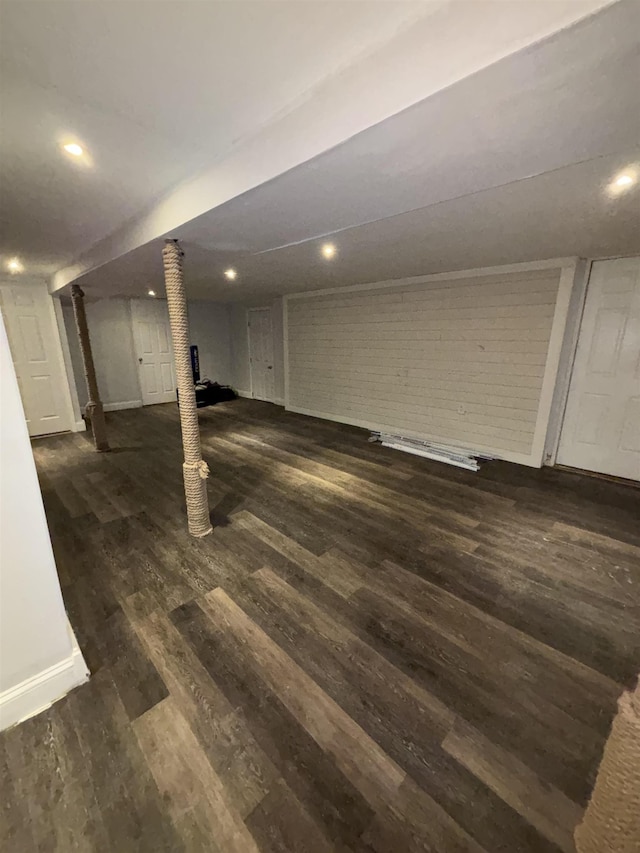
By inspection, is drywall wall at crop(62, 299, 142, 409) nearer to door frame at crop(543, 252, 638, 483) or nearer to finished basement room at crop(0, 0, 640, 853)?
finished basement room at crop(0, 0, 640, 853)

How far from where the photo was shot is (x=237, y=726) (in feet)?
4.53

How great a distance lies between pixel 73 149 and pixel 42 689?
2384mm

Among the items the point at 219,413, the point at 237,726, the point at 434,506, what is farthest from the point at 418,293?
the point at 237,726

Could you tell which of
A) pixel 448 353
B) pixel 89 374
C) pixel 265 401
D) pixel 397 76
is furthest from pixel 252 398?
pixel 397 76

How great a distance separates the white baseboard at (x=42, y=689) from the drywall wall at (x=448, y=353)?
14.0ft

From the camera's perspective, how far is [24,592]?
4.55 feet

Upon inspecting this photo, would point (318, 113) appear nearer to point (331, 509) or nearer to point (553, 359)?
point (331, 509)

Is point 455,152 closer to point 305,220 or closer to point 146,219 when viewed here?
point 305,220

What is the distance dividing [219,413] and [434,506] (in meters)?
4.76

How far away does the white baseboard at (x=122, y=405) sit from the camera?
22.3 feet

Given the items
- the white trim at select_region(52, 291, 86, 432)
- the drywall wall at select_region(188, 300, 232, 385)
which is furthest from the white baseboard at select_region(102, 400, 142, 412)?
the drywall wall at select_region(188, 300, 232, 385)

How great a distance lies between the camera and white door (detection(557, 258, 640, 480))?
341cm

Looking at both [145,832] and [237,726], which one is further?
[237,726]

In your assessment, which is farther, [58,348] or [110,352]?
[110,352]
